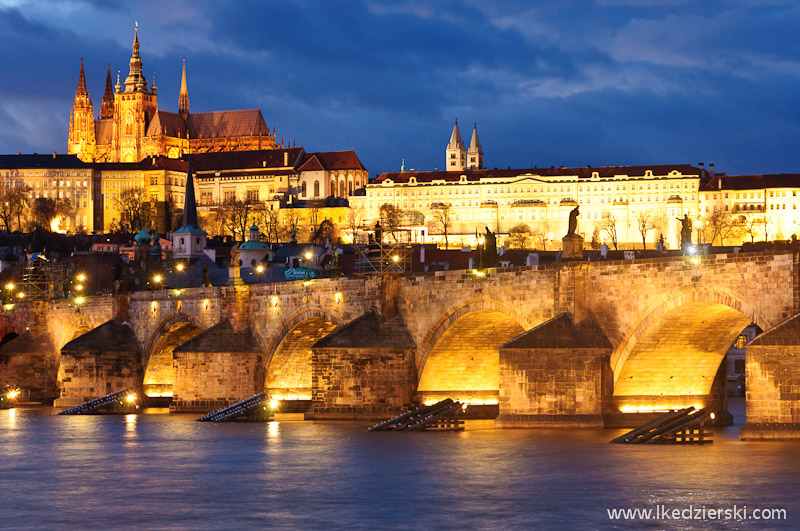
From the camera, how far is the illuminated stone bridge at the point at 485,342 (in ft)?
117

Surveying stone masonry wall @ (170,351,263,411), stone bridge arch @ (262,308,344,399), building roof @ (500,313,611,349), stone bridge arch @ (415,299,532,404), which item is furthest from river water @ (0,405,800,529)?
stone masonry wall @ (170,351,263,411)

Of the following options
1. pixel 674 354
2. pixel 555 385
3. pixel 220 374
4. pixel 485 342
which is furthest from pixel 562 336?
pixel 220 374

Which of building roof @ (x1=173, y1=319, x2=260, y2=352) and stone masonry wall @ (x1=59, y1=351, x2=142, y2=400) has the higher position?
building roof @ (x1=173, y1=319, x2=260, y2=352)

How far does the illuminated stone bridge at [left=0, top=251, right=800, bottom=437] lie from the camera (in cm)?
3578

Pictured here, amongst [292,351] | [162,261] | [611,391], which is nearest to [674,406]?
[611,391]

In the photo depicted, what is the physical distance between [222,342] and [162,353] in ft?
39.1

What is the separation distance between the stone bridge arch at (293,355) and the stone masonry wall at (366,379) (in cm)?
745

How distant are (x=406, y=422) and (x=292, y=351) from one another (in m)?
14.1

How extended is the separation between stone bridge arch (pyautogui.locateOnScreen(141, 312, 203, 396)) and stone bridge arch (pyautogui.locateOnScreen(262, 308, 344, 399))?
9510 mm

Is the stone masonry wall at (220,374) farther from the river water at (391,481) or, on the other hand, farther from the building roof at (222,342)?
the river water at (391,481)

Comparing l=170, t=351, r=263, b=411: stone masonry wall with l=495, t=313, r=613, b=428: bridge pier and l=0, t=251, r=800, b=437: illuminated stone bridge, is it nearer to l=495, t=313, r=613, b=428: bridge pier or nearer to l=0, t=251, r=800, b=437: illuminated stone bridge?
l=0, t=251, r=800, b=437: illuminated stone bridge

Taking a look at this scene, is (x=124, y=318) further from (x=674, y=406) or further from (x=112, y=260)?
(x=112, y=260)

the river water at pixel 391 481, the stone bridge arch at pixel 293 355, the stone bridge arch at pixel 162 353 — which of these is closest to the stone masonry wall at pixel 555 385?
the river water at pixel 391 481

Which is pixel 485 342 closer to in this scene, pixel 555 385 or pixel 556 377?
pixel 555 385
